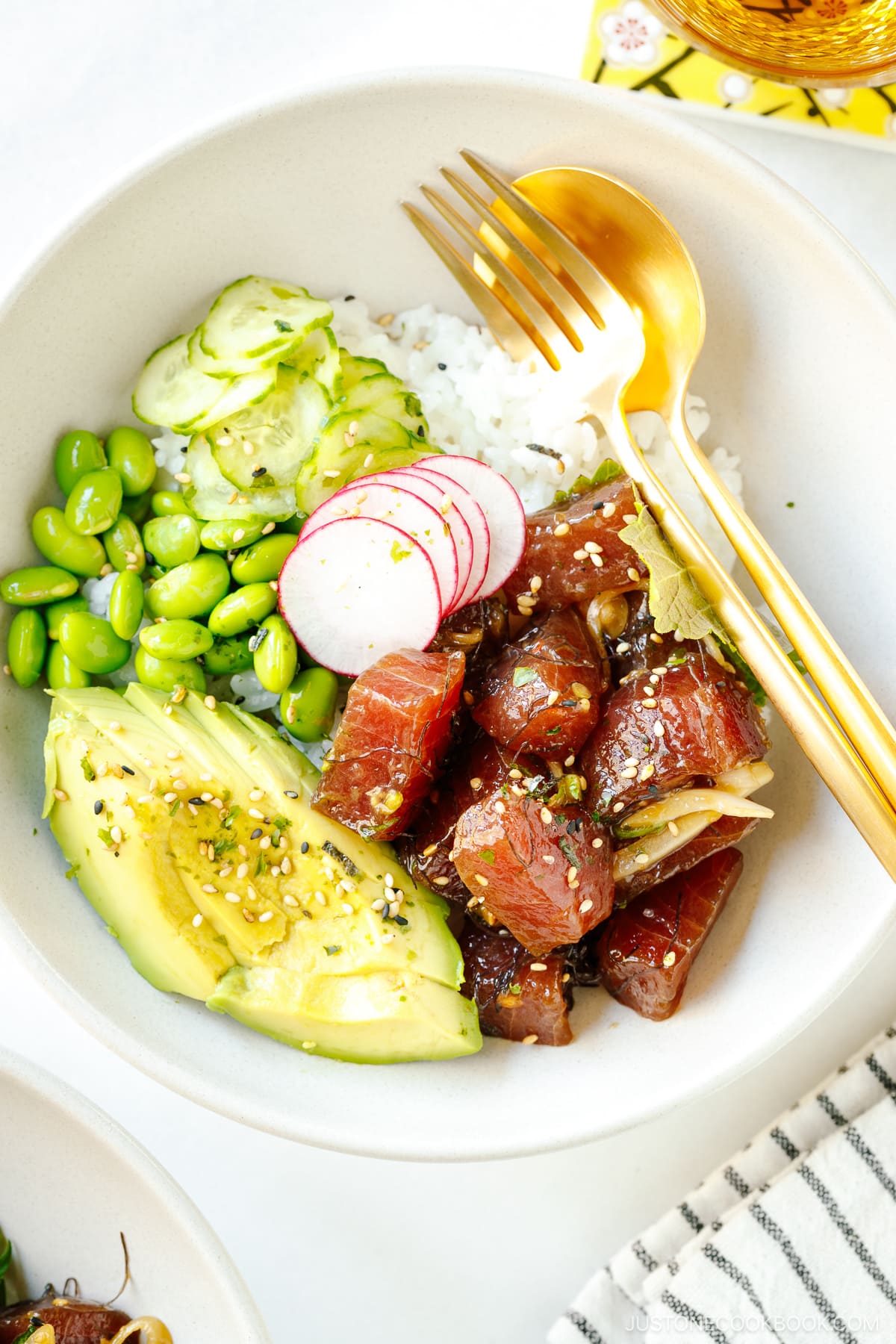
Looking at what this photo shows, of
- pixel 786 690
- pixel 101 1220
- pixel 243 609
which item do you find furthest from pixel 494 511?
pixel 101 1220

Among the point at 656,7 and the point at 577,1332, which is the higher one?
the point at 656,7

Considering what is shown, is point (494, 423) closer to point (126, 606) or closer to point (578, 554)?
point (578, 554)

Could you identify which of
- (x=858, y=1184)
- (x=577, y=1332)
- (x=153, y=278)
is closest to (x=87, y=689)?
(x=153, y=278)

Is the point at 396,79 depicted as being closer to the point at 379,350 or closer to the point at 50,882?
the point at 379,350

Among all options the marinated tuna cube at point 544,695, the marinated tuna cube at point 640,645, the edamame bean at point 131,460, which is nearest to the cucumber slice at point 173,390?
the edamame bean at point 131,460

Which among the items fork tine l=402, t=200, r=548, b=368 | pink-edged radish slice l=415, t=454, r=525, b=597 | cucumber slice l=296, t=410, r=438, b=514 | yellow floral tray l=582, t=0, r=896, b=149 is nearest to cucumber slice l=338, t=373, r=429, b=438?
cucumber slice l=296, t=410, r=438, b=514

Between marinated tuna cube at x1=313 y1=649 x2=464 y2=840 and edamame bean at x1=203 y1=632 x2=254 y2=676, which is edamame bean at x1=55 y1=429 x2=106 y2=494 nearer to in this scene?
edamame bean at x1=203 y1=632 x2=254 y2=676
